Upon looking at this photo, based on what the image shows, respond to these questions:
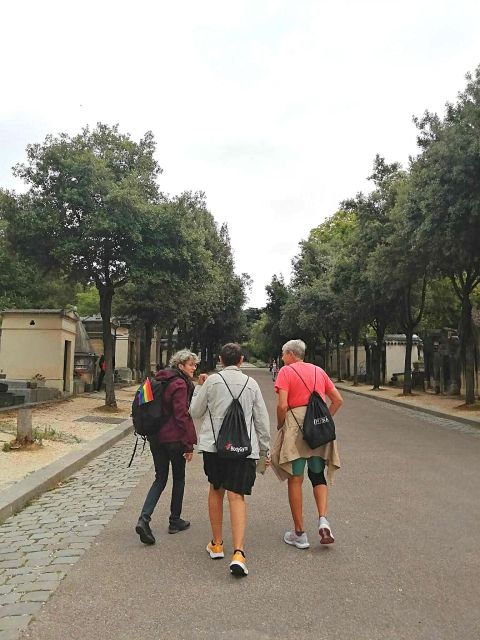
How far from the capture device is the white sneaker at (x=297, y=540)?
16.5ft

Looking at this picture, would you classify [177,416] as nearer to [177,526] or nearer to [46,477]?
[177,526]

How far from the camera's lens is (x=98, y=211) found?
1506 centimetres

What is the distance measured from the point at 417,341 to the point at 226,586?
3569 cm

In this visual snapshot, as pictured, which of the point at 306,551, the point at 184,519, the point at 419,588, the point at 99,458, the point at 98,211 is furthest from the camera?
the point at 98,211

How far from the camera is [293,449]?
5039 mm

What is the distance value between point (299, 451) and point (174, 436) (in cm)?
110

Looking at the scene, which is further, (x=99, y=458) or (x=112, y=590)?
(x=99, y=458)

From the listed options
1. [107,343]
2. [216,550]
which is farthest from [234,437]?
[107,343]

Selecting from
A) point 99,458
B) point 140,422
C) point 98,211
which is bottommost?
point 99,458

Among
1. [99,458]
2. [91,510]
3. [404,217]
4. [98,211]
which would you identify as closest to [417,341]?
[404,217]

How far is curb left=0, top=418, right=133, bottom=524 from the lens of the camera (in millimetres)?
6444

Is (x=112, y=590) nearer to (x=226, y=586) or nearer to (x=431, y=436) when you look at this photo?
(x=226, y=586)

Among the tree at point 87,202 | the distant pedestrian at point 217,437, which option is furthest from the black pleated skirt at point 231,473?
the tree at point 87,202

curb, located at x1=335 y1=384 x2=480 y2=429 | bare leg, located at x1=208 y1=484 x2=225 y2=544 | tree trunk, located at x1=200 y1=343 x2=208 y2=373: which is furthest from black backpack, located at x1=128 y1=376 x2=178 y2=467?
tree trunk, located at x1=200 y1=343 x2=208 y2=373
